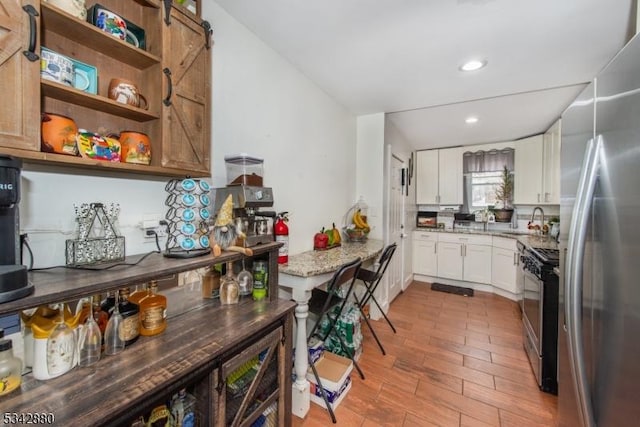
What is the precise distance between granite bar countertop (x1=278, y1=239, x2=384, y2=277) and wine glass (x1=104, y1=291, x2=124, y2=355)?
2.81 feet

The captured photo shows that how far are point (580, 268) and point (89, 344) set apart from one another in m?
1.70

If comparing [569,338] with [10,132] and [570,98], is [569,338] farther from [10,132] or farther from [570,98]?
[570,98]

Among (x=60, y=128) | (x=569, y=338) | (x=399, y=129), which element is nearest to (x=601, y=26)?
(x=569, y=338)

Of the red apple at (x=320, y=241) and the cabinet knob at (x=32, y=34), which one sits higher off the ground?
the cabinet knob at (x=32, y=34)

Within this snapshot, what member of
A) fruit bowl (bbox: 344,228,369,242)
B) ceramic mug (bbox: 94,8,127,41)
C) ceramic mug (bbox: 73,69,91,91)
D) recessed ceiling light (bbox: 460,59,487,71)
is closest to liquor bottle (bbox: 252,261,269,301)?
ceramic mug (bbox: 73,69,91,91)

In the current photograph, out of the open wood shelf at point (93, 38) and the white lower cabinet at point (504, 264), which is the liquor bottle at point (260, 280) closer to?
the open wood shelf at point (93, 38)

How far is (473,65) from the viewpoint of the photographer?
2.01m

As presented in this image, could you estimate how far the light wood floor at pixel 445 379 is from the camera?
1635mm

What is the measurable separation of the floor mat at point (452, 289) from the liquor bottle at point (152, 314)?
4.00m

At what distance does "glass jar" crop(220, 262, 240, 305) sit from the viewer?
1.34 m

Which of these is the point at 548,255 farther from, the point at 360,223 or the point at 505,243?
the point at 505,243

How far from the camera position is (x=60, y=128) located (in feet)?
2.71

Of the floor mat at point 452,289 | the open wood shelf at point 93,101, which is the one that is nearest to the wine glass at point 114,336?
the open wood shelf at point 93,101

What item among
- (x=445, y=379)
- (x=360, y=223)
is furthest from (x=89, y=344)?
(x=360, y=223)
